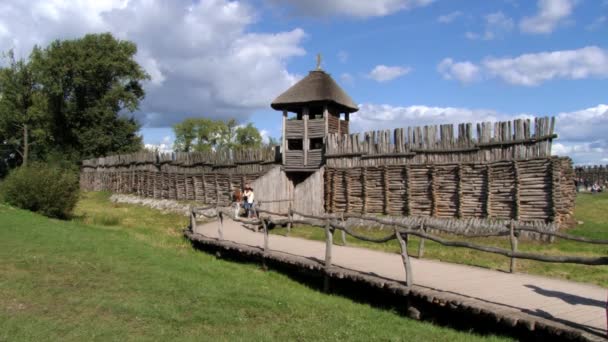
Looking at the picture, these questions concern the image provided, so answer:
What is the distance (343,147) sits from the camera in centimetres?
2064

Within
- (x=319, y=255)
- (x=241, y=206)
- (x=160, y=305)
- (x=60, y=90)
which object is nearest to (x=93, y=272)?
(x=160, y=305)

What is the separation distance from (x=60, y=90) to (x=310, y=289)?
40949mm

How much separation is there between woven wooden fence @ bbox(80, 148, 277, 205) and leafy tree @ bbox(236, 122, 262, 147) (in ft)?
136

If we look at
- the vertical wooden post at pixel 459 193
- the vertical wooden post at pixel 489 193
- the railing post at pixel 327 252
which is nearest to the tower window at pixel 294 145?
the vertical wooden post at pixel 459 193

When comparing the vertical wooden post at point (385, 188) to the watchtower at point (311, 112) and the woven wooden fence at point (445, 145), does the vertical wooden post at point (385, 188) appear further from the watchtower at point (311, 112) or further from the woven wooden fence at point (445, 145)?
the watchtower at point (311, 112)

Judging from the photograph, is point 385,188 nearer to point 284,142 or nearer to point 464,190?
point 464,190

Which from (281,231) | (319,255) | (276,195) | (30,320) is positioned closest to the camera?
(30,320)

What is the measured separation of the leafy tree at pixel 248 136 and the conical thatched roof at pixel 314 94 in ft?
181

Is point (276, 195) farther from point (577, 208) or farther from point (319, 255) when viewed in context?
point (577, 208)

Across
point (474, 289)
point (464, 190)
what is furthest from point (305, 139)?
point (474, 289)

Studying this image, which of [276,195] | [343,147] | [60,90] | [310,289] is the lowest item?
[310,289]

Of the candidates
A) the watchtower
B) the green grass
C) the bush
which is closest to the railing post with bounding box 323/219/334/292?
the green grass

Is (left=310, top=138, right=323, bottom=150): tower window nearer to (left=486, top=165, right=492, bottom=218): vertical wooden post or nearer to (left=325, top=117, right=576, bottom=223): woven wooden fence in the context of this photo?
(left=325, top=117, right=576, bottom=223): woven wooden fence

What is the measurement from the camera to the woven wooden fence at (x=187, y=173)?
23625 millimetres
